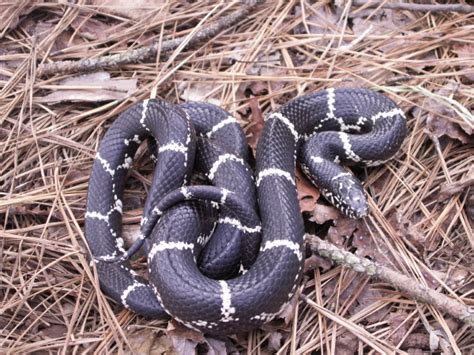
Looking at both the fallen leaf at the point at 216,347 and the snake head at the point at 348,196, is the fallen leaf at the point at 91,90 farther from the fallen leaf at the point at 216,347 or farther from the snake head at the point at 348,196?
the fallen leaf at the point at 216,347

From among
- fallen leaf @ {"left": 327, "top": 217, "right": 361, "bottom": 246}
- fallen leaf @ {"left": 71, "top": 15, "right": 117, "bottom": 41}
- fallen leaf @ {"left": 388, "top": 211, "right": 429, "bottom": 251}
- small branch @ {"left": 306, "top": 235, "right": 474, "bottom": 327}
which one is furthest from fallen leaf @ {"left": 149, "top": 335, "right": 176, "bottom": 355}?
fallen leaf @ {"left": 71, "top": 15, "right": 117, "bottom": 41}

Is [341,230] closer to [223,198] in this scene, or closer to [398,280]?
[398,280]

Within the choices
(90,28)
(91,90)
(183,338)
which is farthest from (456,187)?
(90,28)

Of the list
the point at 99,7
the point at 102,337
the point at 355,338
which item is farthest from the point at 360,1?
the point at 102,337

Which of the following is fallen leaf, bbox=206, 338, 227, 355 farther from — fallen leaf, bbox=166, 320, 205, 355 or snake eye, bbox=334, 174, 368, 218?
snake eye, bbox=334, 174, 368, 218

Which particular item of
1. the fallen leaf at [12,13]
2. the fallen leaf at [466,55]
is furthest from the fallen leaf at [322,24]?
the fallen leaf at [12,13]

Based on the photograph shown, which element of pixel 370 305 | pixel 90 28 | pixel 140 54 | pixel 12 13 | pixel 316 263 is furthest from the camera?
pixel 90 28

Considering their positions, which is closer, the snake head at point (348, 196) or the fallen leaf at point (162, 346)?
the fallen leaf at point (162, 346)
